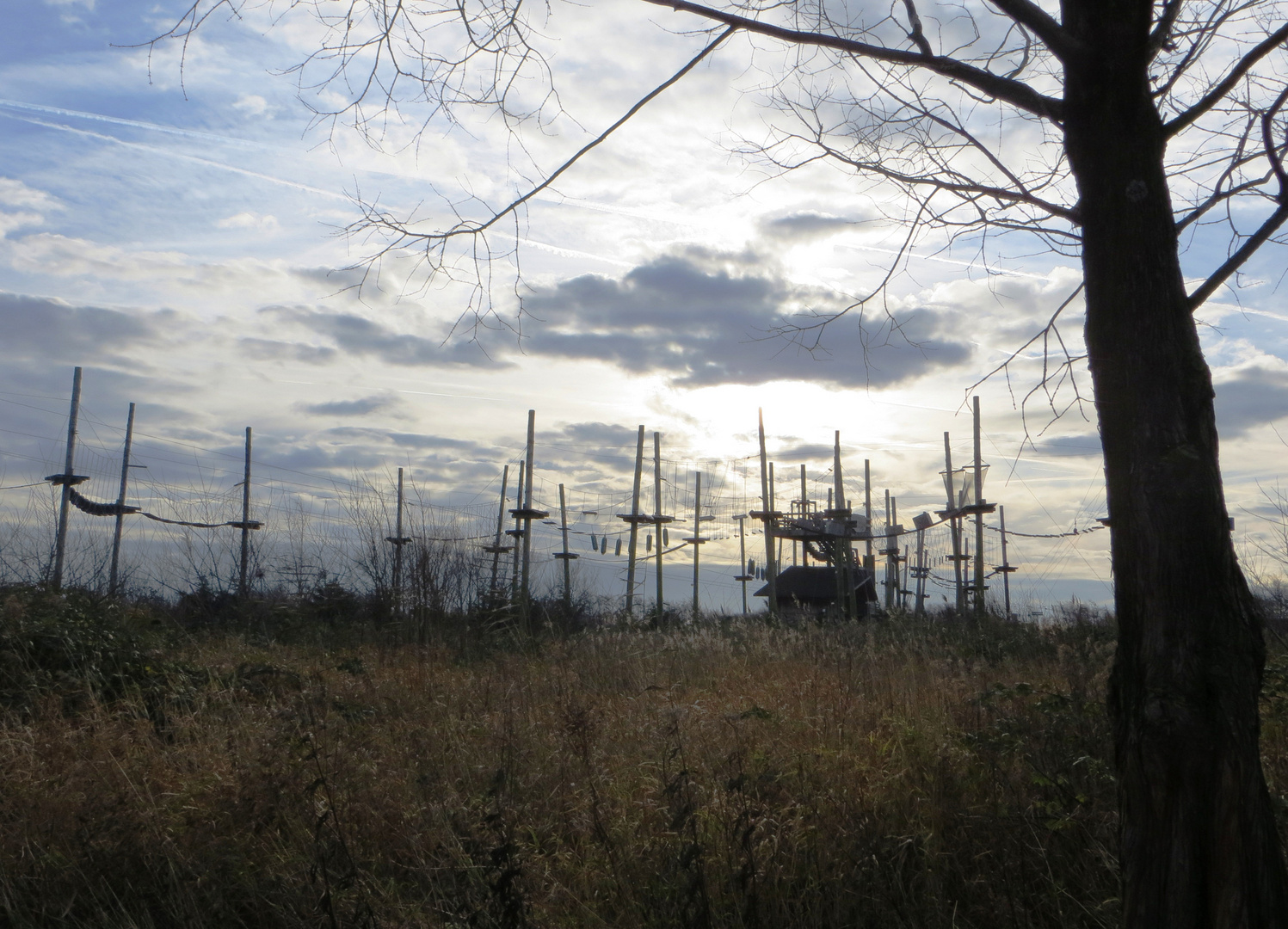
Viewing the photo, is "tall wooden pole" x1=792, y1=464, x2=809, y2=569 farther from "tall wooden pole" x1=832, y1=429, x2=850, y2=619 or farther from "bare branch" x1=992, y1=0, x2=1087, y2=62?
"bare branch" x1=992, y1=0, x2=1087, y2=62

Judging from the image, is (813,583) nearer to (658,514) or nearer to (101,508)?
(658,514)

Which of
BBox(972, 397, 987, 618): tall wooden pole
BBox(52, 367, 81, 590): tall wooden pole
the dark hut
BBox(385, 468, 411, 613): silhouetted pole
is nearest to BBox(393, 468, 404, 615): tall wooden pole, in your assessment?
BBox(385, 468, 411, 613): silhouetted pole

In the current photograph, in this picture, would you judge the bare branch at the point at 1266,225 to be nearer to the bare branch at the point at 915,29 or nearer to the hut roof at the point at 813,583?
the bare branch at the point at 915,29

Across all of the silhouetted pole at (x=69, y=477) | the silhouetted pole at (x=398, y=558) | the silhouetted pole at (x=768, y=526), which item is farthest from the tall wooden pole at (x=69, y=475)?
the silhouetted pole at (x=768, y=526)

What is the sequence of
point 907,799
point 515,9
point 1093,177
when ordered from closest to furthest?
point 1093,177
point 515,9
point 907,799

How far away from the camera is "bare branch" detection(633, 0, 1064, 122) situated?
277 centimetres

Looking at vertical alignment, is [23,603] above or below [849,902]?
above

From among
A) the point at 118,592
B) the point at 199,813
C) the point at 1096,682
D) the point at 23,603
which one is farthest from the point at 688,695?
the point at 118,592

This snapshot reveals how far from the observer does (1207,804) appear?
2094 millimetres

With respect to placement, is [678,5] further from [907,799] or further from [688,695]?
[688,695]

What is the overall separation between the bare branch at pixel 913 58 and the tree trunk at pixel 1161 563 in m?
0.23

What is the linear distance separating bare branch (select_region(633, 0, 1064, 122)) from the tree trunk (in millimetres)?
230

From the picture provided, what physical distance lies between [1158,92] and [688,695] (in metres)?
6.09

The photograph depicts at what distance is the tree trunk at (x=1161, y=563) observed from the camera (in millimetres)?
2098
